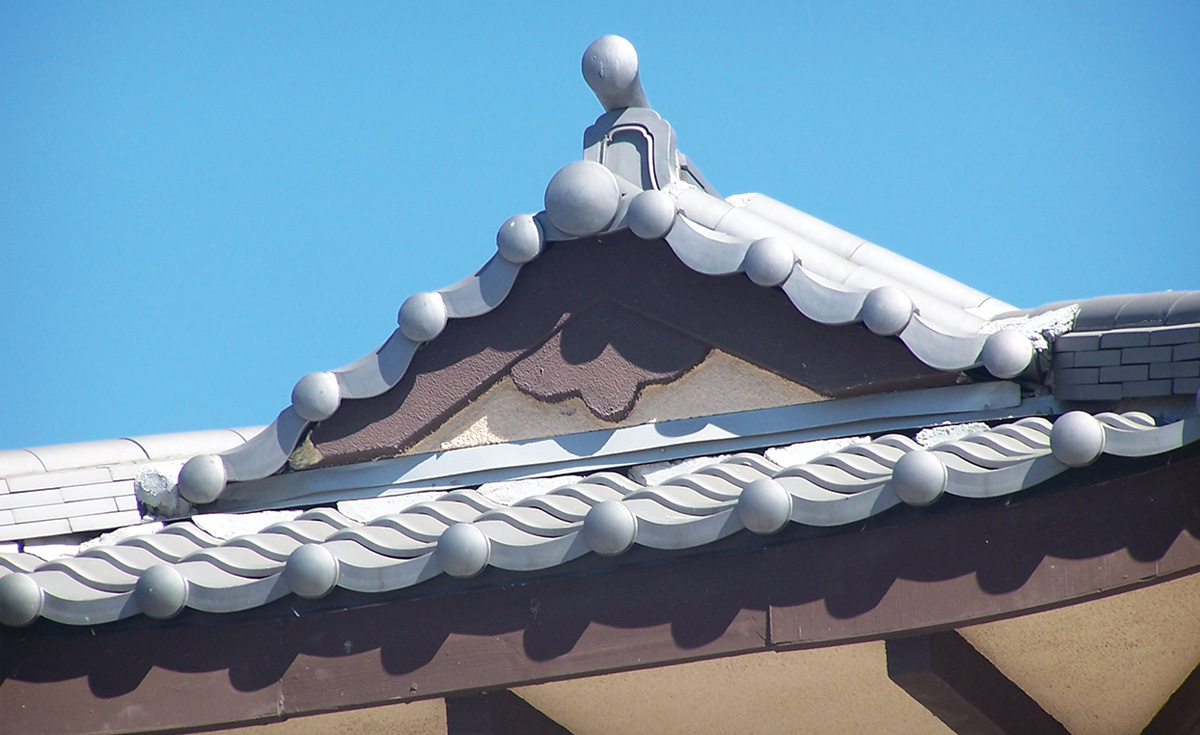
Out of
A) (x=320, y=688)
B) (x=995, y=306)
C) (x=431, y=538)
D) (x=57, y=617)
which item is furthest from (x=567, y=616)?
(x=995, y=306)

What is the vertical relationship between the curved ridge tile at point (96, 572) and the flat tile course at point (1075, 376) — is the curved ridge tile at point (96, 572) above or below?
below

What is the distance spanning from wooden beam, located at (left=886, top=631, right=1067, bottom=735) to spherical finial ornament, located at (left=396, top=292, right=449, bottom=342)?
5.95 feet

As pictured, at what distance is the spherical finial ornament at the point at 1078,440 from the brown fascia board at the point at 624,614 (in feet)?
0.56

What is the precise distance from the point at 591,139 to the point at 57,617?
235cm

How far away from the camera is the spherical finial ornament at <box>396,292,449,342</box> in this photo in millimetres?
4207

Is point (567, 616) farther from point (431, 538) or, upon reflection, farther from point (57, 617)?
point (57, 617)

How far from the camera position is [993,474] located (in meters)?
3.07

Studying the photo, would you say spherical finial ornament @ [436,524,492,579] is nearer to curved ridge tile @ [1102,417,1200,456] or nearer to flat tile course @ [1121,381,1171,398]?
curved ridge tile @ [1102,417,1200,456]

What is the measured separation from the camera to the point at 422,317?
4207mm

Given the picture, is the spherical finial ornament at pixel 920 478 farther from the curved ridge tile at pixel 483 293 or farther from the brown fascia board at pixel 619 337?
the curved ridge tile at pixel 483 293

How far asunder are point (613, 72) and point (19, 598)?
254 cm

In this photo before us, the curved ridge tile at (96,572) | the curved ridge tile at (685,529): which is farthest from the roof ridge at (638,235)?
the curved ridge tile at (685,529)

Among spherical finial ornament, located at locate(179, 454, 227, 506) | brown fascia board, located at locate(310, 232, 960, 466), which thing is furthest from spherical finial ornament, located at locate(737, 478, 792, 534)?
spherical finial ornament, located at locate(179, 454, 227, 506)

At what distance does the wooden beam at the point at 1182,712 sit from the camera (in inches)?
150
